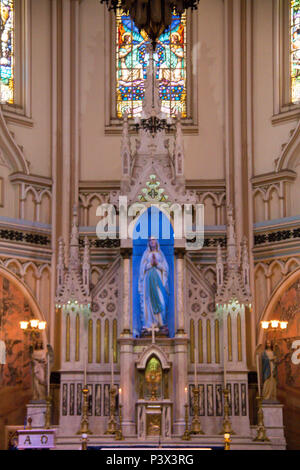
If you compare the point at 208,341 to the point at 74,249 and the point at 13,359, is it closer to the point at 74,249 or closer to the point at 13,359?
the point at 74,249

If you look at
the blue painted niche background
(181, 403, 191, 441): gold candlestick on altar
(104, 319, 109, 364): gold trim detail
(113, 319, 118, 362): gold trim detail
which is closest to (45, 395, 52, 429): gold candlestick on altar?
(104, 319, 109, 364): gold trim detail

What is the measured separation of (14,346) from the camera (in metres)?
20.3

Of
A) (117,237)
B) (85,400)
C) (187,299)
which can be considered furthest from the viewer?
(117,237)

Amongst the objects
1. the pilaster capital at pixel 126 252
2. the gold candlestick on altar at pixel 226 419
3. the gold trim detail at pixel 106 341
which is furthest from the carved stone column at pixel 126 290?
the gold candlestick on altar at pixel 226 419

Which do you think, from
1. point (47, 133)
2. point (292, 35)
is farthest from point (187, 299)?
point (292, 35)

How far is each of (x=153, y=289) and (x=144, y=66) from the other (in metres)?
6.51

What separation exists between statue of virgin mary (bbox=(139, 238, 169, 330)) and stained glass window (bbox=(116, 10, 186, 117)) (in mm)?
4873

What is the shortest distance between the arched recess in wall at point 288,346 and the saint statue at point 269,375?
0.90 m

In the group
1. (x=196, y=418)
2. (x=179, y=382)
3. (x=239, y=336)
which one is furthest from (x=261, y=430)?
(x=239, y=336)

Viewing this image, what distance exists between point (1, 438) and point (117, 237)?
202 inches

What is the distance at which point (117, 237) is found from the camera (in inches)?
844

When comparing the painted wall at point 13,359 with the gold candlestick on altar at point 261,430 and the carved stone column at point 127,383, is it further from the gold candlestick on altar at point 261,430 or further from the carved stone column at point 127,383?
the gold candlestick on altar at point 261,430

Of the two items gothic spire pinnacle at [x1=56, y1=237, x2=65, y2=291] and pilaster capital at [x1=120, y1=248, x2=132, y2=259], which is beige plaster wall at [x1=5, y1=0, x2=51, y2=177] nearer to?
gothic spire pinnacle at [x1=56, y1=237, x2=65, y2=291]

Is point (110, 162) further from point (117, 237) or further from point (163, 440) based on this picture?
point (163, 440)
